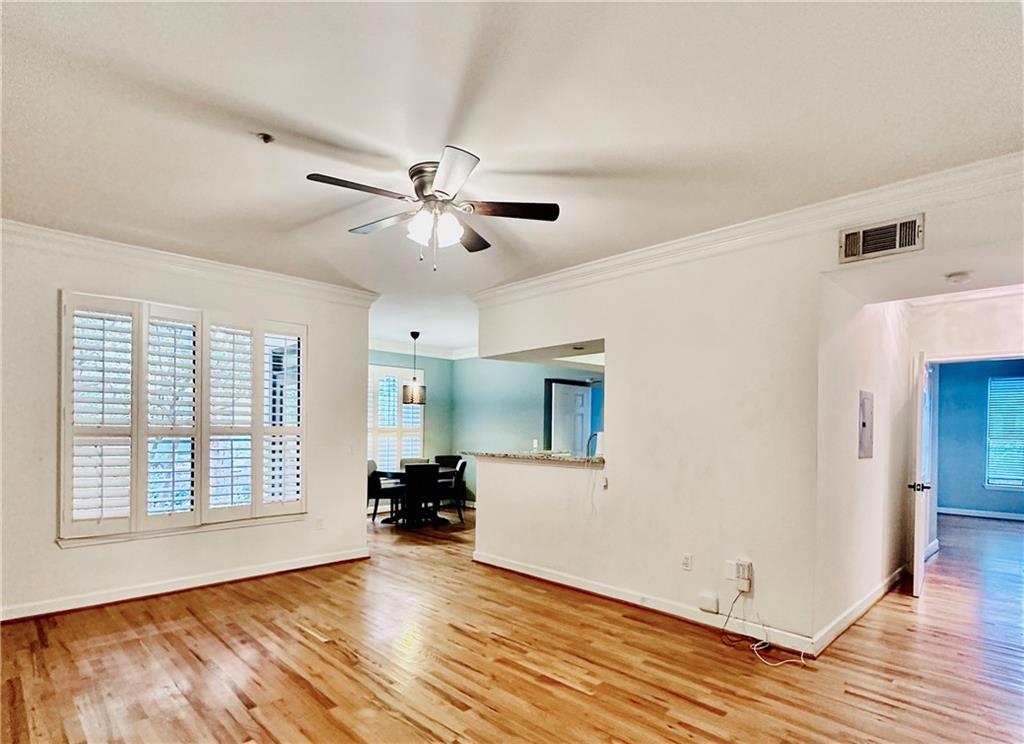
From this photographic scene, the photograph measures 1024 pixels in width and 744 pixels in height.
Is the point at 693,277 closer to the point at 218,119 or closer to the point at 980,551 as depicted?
the point at 218,119

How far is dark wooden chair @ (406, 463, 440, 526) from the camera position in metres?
7.46

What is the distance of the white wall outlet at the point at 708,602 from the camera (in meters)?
3.74

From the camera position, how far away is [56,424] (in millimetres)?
3959

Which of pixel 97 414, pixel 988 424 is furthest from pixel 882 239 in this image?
pixel 988 424

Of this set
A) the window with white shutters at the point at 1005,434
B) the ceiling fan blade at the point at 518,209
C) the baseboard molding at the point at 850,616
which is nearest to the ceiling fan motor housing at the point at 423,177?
the ceiling fan blade at the point at 518,209

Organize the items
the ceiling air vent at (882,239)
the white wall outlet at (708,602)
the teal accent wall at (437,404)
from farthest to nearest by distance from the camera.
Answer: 1. the teal accent wall at (437,404)
2. the white wall outlet at (708,602)
3. the ceiling air vent at (882,239)

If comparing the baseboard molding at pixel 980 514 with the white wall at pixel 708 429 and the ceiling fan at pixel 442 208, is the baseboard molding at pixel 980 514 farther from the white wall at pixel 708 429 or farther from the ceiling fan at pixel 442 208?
the ceiling fan at pixel 442 208

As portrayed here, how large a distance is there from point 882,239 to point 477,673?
3.29m

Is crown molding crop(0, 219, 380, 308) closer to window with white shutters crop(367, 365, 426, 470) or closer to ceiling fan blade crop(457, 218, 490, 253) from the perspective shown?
ceiling fan blade crop(457, 218, 490, 253)

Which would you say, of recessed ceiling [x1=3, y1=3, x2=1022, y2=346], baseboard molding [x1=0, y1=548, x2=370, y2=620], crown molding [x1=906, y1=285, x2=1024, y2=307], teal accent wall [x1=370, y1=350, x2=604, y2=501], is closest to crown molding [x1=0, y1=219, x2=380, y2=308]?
recessed ceiling [x1=3, y1=3, x2=1022, y2=346]

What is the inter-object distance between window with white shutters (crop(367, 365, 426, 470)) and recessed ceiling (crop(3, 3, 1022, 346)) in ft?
18.2

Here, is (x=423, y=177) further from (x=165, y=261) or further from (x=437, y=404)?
(x=437, y=404)

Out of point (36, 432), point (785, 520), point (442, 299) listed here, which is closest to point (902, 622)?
point (785, 520)

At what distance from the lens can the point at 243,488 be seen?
4.82m
